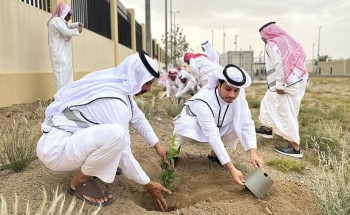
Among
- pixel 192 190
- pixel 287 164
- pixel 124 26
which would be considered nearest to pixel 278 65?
pixel 287 164

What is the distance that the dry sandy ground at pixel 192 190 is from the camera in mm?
2799

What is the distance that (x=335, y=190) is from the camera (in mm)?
2516

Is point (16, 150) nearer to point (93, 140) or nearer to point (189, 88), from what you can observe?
point (93, 140)

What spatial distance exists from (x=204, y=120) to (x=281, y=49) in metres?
1.95

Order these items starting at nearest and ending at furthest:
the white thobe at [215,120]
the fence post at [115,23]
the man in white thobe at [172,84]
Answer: the white thobe at [215,120], the man in white thobe at [172,84], the fence post at [115,23]

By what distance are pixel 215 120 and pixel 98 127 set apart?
1430 mm

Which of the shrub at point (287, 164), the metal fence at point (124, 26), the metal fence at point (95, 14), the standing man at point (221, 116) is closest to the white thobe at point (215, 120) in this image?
the standing man at point (221, 116)

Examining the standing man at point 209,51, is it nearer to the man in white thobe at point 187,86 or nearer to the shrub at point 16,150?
the man in white thobe at point 187,86

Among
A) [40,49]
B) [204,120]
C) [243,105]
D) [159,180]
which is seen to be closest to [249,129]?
[243,105]

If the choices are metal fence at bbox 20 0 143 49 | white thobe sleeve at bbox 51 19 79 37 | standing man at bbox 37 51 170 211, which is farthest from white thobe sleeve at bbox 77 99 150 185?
metal fence at bbox 20 0 143 49

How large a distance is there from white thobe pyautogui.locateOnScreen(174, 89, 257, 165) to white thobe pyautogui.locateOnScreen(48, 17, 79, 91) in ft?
11.8

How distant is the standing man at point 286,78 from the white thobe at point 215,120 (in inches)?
53.3

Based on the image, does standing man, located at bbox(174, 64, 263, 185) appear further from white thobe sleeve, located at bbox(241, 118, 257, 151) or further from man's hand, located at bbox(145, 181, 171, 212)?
man's hand, located at bbox(145, 181, 171, 212)

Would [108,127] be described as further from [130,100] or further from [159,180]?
[159,180]
